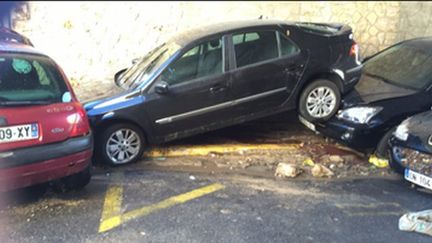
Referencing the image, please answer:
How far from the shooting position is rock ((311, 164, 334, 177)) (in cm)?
577

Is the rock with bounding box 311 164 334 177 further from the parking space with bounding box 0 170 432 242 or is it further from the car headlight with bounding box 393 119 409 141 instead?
the car headlight with bounding box 393 119 409 141

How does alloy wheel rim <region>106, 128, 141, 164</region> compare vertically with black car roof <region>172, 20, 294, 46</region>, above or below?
below

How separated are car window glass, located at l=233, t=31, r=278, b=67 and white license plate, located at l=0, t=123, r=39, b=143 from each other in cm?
279

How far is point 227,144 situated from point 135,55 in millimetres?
2997

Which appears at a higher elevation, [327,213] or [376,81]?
[376,81]

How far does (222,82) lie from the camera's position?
6.15 meters

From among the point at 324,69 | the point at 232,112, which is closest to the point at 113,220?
the point at 232,112

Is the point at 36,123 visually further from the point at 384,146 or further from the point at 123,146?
the point at 384,146

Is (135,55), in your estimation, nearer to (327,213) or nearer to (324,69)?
(324,69)

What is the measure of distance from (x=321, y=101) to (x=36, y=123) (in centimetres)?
371

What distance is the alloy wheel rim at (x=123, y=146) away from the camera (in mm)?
5891

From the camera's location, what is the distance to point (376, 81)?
22.0 feet

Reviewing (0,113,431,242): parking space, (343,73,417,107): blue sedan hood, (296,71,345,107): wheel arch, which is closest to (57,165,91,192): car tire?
(0,113,431,242): parking space

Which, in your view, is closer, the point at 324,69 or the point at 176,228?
the point at 176,228
